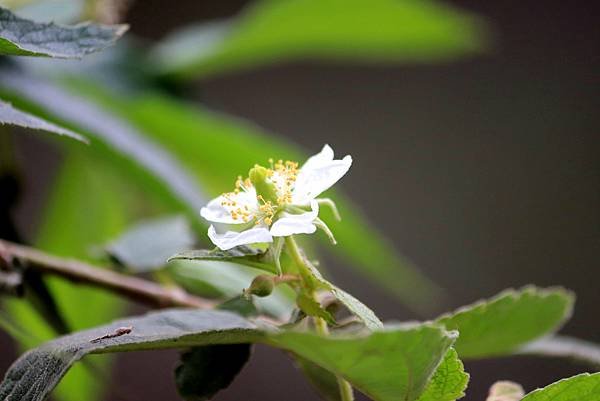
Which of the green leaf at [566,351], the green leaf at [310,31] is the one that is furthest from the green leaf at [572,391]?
the green leaf at [310,31]

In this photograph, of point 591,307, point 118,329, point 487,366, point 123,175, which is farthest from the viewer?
point 591,307

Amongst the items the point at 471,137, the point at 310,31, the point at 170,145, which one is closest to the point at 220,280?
the point at 170,145

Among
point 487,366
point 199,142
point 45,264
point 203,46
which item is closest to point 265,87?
point 487,366

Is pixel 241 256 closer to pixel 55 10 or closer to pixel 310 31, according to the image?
pixel 55 10

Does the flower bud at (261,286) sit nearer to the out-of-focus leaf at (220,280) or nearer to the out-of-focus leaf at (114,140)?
the out-of-focus leaf at (220,280)

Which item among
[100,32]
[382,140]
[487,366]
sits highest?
[100,32]

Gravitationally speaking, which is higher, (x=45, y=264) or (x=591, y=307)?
(x=45, y=264)

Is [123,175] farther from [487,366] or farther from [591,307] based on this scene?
[591,307]
